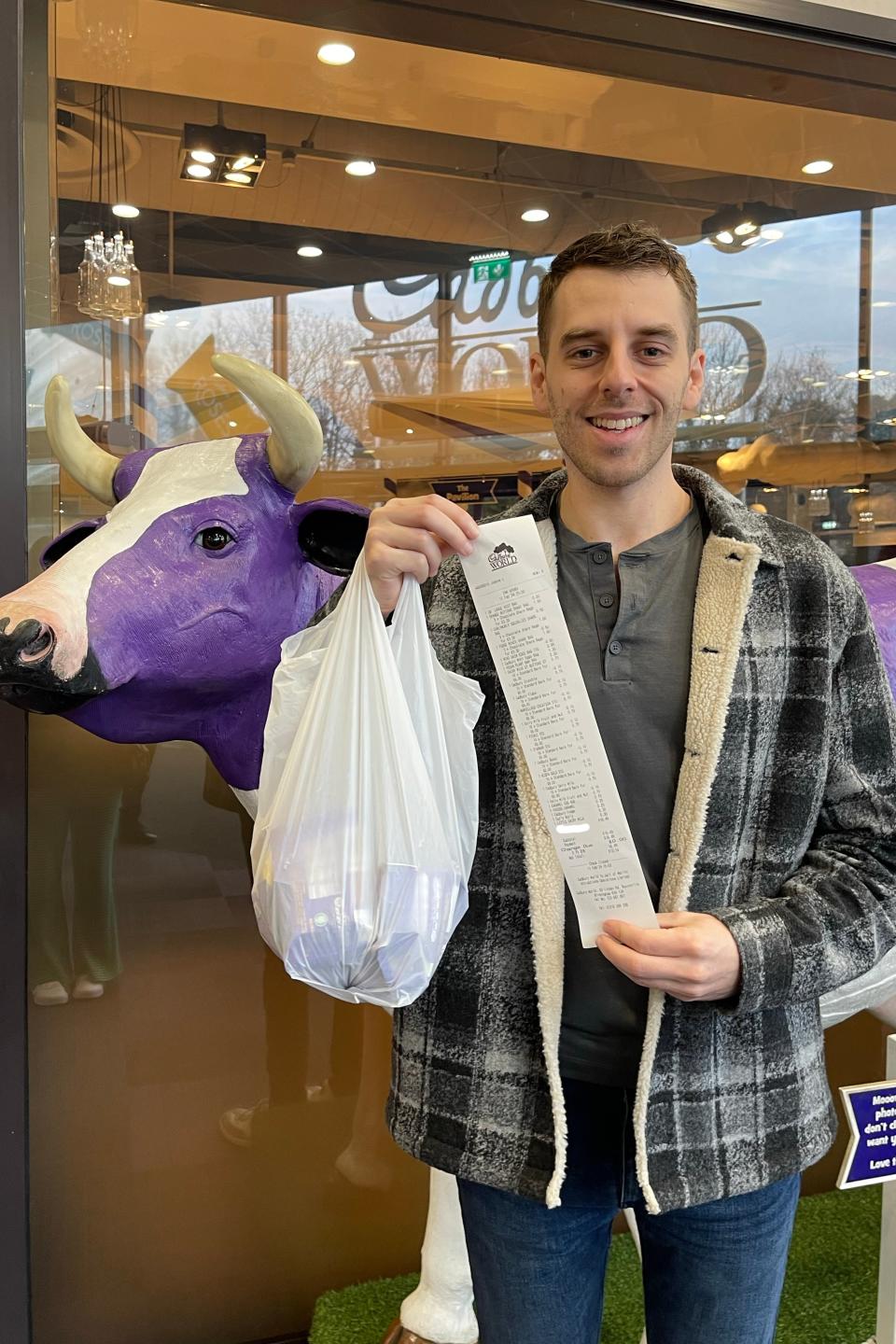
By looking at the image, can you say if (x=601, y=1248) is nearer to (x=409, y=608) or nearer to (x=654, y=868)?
(x=654, y=868)

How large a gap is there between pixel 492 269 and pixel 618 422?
4.12 feet

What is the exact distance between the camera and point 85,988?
6.56 feet

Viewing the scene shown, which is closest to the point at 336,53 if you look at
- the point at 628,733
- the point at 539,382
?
the point at 539,382

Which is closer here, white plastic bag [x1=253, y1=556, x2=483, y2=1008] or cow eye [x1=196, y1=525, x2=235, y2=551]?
white plastic bag [x1=253, y1=556, x2=483, y2=1008]

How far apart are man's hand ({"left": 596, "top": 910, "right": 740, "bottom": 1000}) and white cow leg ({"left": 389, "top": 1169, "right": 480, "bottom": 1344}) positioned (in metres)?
1.11

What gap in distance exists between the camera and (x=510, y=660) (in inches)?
40.9

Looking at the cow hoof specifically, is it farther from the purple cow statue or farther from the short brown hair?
the short brown hair

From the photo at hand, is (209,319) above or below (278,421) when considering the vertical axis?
above

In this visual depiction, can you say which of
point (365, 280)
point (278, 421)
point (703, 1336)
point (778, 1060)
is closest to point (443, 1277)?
point (703, 1336)

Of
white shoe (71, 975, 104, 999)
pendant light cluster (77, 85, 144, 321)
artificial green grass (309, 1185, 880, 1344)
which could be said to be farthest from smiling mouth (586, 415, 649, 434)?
artificial green grass (309, 1185, 880, 1344)

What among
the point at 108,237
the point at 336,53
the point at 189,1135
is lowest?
the point at 189,1135

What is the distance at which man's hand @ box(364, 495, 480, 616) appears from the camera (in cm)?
100

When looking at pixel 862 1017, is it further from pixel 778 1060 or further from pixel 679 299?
pixel 679 299

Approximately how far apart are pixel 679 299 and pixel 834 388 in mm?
1529
